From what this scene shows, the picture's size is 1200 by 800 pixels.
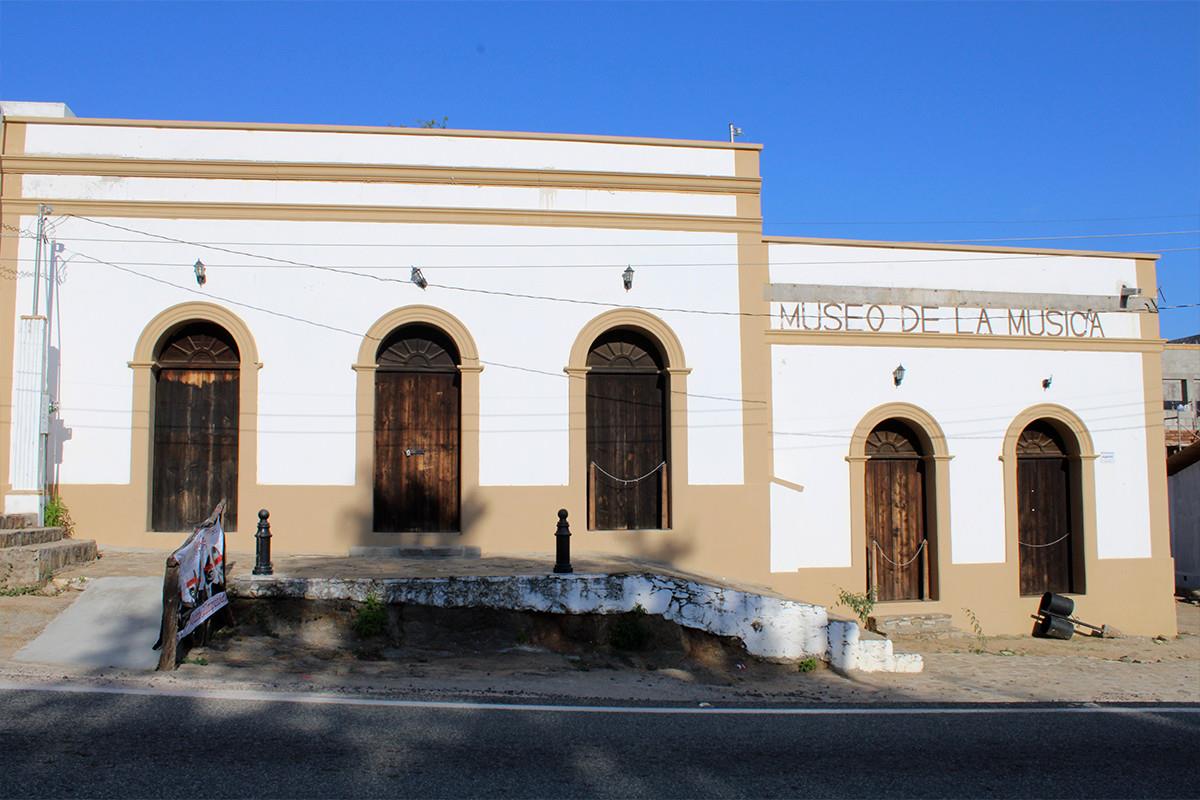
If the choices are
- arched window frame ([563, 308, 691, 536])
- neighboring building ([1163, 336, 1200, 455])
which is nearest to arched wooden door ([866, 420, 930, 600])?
arched window frame ([563, 308, 691, 536])

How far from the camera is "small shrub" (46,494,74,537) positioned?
1341 centimetres

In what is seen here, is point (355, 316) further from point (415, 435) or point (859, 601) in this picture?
point (859, 601)

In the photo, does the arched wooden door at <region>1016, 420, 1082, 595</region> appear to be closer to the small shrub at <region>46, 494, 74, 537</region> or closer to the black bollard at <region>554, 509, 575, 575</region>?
the black bollard at <region>554, 509, 575, 575</region>

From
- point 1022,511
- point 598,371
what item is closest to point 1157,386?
point 1022,511

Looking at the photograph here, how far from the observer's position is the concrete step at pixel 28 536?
1149cm

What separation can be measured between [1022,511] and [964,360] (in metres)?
2.87

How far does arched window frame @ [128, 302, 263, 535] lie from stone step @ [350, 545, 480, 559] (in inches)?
65.7

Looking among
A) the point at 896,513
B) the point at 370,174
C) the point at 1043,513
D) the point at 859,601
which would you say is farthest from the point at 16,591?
the point at 1043,513

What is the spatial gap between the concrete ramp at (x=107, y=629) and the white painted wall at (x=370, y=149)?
649 cm

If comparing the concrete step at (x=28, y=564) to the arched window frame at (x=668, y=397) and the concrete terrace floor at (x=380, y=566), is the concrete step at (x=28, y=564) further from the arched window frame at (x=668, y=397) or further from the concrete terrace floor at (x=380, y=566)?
the arched window frame at (x=668, y=397)

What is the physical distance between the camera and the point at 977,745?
7.14 metres

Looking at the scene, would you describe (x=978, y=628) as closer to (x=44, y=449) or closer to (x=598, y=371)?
(x=598, y=371)

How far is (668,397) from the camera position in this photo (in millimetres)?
14977

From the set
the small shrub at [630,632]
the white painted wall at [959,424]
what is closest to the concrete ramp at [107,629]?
the small shrub at [630,632]
